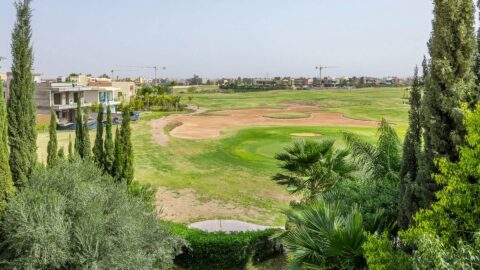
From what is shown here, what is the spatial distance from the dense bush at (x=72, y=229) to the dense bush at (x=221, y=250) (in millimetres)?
2749

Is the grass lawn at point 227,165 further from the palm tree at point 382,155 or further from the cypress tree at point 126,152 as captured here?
the palm tree at point 382,155

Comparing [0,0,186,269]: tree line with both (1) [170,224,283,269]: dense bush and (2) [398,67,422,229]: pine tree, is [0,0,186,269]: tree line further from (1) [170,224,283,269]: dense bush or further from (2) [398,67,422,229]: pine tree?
(2) [398,67,422,229]: pine tree

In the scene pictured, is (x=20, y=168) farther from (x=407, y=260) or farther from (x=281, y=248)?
(x=407, y=260)

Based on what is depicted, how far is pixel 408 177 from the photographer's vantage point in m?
8.15

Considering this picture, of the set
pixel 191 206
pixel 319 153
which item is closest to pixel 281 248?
pixel 319 153

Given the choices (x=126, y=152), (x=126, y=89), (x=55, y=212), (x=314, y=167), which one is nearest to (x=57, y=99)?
(x=126, y=89)

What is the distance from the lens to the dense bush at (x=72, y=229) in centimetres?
889

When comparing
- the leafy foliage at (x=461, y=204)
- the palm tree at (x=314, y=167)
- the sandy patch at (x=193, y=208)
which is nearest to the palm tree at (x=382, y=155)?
the palm tree at (x=314, y=167)

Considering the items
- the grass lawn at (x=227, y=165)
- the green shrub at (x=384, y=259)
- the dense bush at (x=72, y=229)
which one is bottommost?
the grass lawn at (x=227, y=165)

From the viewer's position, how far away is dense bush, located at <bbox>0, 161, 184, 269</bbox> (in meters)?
8.89

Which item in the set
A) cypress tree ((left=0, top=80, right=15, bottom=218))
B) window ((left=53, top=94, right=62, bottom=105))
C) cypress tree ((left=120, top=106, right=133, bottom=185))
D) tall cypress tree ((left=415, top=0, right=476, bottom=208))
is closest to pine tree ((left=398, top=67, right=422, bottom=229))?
tall cypress tree ((left=415, top=0, right=476, bottom=208))

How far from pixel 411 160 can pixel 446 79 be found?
6.65 feet

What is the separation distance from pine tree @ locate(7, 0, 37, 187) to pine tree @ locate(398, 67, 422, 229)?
32.6 feet

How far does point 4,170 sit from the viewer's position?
34.5 ft
